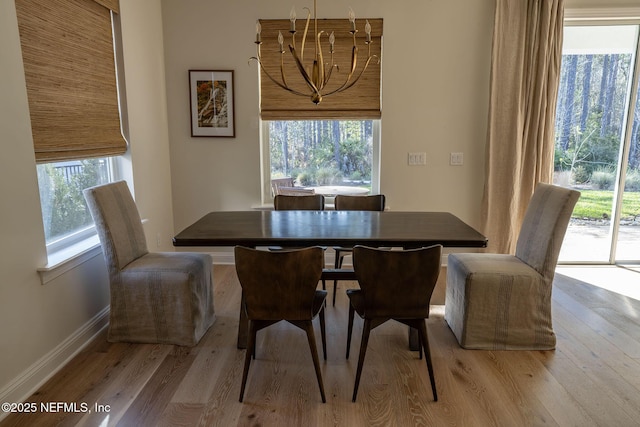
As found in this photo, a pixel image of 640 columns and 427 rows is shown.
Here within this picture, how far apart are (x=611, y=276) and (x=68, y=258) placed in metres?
4.56

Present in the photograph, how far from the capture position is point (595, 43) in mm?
4043

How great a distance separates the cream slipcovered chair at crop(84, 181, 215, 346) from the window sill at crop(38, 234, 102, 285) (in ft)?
0.66

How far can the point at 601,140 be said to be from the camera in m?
4.20

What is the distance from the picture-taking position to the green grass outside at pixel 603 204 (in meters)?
4.32

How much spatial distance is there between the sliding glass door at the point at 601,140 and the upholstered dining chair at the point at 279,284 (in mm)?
3337

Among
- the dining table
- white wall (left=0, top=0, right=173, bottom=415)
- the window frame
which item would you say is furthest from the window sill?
the window frame

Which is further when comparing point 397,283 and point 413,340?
point 413,340

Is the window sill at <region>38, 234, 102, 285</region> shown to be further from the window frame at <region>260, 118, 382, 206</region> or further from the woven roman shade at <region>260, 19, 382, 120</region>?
the woven roman shade at <region>260, 19, 382, 120</region>

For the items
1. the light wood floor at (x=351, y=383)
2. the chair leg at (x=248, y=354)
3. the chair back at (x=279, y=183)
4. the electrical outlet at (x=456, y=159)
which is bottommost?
the light wood floor at (x=351, y=383)

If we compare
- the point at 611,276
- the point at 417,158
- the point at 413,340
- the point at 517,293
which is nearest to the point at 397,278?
the point at 413,340

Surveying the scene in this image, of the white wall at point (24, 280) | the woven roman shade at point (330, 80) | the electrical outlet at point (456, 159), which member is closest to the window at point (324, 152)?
the woven roman shade at point (330, 80)

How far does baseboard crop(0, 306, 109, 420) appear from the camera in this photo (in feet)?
7.07

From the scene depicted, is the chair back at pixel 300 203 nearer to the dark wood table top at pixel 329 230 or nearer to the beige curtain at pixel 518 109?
the dark wood table top at pixel 329 230

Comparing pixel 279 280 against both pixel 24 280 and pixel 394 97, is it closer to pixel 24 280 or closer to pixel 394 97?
pixel 24 280
